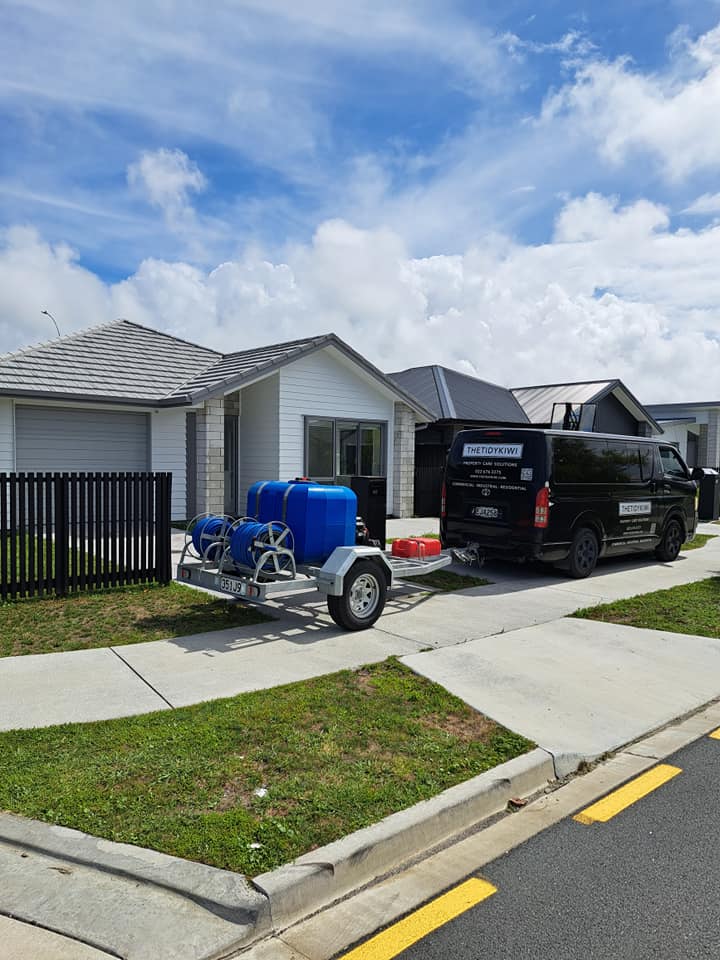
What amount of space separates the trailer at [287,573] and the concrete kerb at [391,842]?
123 inches

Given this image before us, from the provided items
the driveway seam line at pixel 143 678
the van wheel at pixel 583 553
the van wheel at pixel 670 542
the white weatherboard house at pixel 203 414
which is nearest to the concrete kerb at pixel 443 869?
the driveway seam line at pixel 143 678

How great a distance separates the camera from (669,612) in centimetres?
A: 883

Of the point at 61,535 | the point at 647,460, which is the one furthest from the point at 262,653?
the point at 647,460

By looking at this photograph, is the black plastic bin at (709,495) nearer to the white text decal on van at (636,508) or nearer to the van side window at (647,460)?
the van side window at (647,460)

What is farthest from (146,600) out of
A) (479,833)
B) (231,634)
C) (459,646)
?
(479,833)

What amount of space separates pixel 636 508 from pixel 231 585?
7.39 m

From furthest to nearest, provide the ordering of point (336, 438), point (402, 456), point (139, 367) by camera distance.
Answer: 1. point (402, 456)
2. point (336, 438)
3. point (139, 367)

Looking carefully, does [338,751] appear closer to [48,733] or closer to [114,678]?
[48,733]

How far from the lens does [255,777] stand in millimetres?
4109

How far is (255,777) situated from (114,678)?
2.20m

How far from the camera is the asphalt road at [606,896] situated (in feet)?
9.57

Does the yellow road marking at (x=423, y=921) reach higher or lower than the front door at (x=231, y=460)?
lower

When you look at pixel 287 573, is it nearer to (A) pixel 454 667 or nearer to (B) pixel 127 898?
(A) pixel 454 667

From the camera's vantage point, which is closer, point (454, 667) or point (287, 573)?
point (454, 667)
